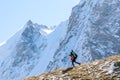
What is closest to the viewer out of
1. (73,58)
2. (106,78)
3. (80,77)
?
(106,78)

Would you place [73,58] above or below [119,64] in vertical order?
above

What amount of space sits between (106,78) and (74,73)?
3.60 m

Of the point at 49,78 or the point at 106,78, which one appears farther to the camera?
the point at 49,78

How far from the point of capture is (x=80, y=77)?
28.7 metres

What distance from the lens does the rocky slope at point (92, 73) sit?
27.6 metres

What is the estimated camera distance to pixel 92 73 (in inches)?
1141

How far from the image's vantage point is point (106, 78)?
2697 cm

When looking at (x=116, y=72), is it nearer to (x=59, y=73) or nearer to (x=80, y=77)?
(x=80, y=77)

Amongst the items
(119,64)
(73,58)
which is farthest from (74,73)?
(73,58)

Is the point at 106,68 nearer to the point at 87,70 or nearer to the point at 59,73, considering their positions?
the point at 87,70

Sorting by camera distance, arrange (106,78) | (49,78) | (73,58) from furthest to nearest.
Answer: (73,58), (49,78), (106,78)

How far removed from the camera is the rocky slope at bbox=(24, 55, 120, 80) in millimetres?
27564

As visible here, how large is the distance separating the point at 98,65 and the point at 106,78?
375 cm

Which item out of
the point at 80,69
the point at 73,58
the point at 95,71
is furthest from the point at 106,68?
the point at 73,58
